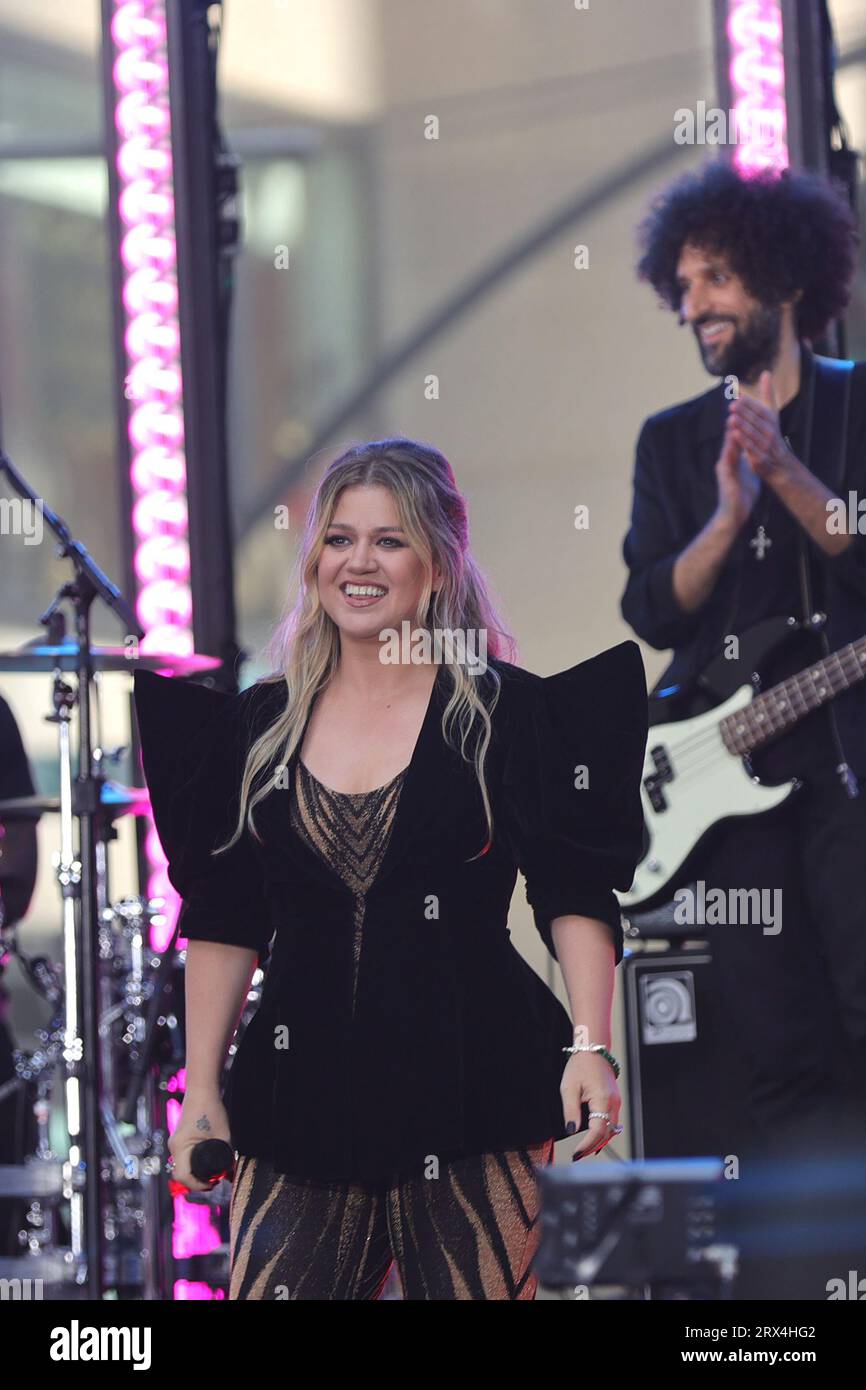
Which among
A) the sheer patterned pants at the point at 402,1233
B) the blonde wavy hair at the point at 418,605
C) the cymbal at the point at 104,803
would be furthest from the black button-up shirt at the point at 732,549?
the sheer patterned pants at the point at 402,1233

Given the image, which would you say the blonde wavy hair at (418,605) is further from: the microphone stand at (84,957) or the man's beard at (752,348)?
the man's beard at (752,348)

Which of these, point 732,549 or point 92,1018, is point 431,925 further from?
point 732,549

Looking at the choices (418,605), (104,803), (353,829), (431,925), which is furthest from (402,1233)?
(104,803)

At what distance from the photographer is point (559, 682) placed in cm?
248

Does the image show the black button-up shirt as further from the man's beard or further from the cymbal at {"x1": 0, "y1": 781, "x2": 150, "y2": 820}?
the cymbal at {"x1": 0, "y1": 781, "x2": 150, "y2": 820}

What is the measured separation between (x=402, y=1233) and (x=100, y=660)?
193cm

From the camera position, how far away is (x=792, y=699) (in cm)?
402

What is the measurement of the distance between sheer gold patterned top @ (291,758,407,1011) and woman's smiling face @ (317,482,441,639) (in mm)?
220

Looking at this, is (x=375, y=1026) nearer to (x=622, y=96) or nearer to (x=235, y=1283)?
(x=235, y=1283)

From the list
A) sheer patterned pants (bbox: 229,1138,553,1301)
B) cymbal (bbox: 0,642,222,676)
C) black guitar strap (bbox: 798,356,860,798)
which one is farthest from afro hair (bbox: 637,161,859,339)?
sheer patterned pants (bbox: 229,1138,553,1301)

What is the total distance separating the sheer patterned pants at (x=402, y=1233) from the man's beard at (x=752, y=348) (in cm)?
236

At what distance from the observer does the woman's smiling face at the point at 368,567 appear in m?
2.46
